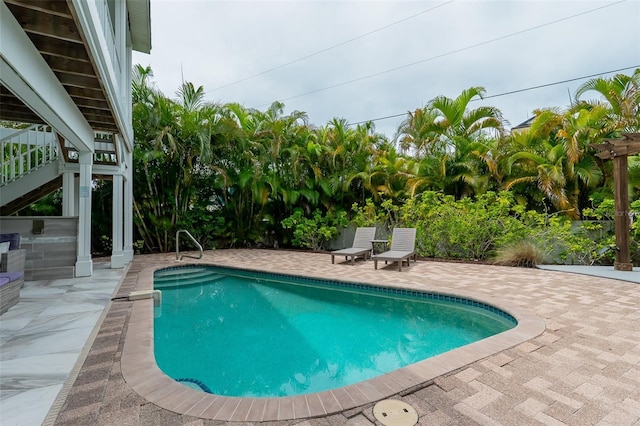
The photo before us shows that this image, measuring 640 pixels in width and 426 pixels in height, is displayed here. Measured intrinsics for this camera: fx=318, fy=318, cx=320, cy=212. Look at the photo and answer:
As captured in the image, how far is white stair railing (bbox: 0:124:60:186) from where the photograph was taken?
7879 mm

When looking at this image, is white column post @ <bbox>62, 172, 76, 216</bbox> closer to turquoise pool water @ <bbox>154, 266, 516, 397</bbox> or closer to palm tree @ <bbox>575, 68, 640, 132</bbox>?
turquoise pool water @ <bbox>154, 266, 516, 397</bbox>

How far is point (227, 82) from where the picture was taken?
62.5 ft

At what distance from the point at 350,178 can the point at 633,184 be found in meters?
8.17

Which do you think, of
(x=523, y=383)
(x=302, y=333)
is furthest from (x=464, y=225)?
(x=523, y=383)

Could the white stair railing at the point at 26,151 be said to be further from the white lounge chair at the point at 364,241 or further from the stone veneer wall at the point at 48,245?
the white lounge chair at the point at 364,241

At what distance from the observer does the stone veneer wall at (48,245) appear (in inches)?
253

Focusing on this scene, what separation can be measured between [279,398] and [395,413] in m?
0.84

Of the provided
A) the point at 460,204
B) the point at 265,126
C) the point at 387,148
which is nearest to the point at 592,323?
the point at 460,204

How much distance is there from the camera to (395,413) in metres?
2.14

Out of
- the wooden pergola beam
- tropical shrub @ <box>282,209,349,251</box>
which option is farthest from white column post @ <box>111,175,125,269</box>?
the wooden pergola beam

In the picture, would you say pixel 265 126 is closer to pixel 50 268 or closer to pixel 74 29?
pixel 50 268

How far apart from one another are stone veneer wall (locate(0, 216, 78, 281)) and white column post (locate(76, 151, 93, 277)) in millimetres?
148

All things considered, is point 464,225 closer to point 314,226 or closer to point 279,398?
point 314,226

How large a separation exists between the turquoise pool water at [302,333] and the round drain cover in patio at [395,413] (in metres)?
1.01
